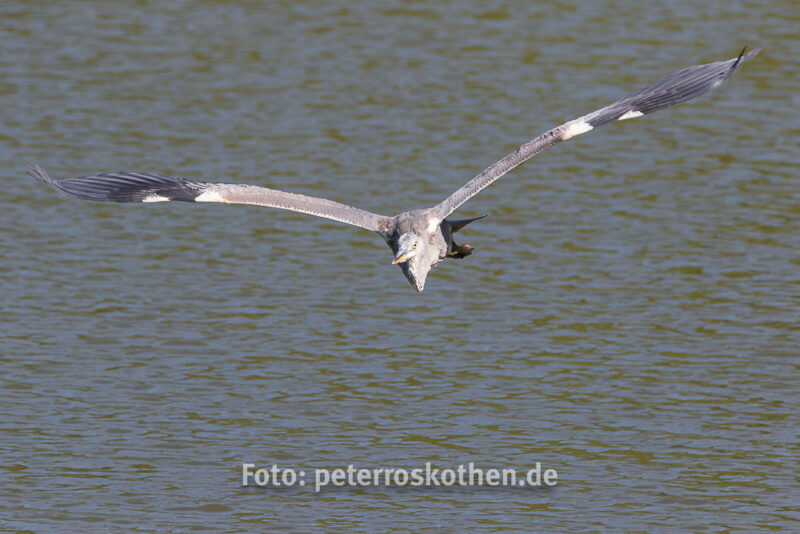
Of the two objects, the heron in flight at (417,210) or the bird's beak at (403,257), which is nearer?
the bird's beak at (403,257)

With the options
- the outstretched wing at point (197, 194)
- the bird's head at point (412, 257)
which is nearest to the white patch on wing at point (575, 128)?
the bird's head at point (412, 257)

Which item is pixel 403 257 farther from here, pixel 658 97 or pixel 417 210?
pixel 658 97

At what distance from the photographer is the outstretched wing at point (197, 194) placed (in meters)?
15.6

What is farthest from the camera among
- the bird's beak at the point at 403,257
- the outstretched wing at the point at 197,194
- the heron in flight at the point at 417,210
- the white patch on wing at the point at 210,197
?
the white patch on wing at the point at 210,197

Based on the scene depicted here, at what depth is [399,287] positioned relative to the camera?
22812 mm

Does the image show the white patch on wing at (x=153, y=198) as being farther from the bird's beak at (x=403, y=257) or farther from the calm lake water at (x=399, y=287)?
the calm lake water at (x=399, y=287)

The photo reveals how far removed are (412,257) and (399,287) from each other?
7463 millimetres

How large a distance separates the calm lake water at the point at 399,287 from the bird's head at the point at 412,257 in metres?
2.62

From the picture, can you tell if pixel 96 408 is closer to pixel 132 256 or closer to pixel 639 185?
pixel 132 256

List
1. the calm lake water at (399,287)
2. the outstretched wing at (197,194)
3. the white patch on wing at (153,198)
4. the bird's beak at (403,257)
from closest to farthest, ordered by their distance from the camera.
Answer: the bird's beak at (403,257) < the outstretched wing at (197,194) < the white patch on wing at (153,198) < the calm lake water at (399,287)

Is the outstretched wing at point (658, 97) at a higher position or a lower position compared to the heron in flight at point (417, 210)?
higher

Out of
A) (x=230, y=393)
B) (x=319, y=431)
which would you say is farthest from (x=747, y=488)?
(x=230, y=393)

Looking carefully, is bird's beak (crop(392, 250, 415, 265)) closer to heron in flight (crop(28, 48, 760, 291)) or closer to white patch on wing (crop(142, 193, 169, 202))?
heron in flight (crop(28, 48, 760, 291))

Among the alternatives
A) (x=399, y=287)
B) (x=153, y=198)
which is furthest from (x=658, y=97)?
(x=399, y=287)
